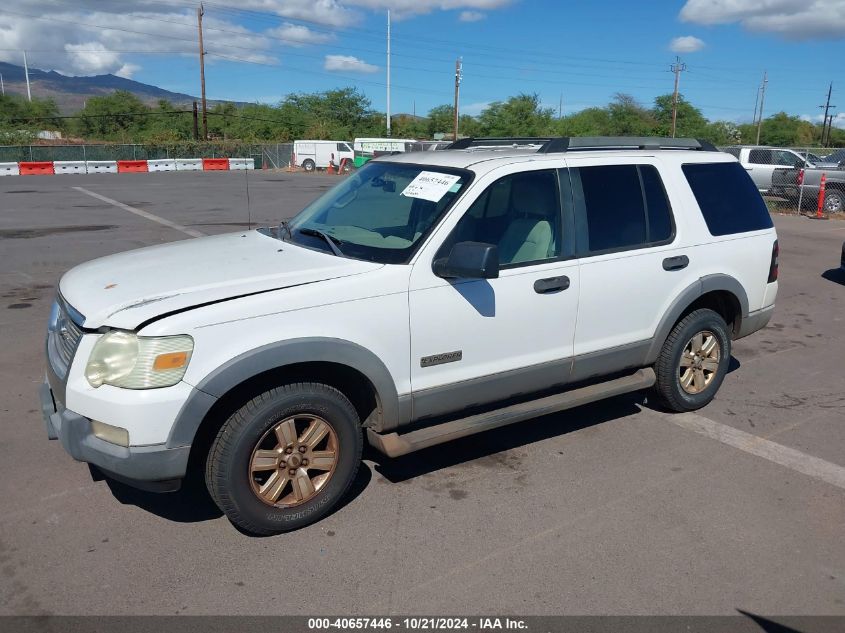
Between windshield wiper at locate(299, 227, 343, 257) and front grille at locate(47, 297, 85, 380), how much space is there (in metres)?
1.34

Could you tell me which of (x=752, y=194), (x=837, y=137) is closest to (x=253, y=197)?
(x=752, y=194)

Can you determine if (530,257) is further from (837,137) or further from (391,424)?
(837,137)

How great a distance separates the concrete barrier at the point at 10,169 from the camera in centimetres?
3362

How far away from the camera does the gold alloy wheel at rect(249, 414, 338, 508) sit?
138 inches

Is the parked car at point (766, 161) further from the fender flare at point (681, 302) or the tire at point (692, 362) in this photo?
the fender flare at point (681, 302)

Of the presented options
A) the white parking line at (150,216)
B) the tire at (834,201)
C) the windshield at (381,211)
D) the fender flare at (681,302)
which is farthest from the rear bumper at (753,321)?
the tire at (834,201)

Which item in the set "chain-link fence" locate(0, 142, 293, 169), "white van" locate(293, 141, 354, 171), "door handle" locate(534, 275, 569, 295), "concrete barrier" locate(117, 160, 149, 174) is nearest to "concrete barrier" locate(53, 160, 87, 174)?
"concrete barrier" locate(117, 160, 149, 174)

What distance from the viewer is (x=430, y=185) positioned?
Result: 4.25m

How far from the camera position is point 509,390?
13.9 feet

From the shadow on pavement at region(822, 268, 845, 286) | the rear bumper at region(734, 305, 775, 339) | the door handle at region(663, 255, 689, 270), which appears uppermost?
the door handle at region(663, 255, 689, 270)

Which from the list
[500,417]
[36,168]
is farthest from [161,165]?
[500,417]

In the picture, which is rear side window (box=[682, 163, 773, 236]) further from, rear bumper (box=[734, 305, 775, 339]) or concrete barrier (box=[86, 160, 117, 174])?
concrete barrier (box=[86, 160, 117, 174])

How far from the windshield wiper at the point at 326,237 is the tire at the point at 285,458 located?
831mm

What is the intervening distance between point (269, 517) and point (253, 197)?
66.6 feet
